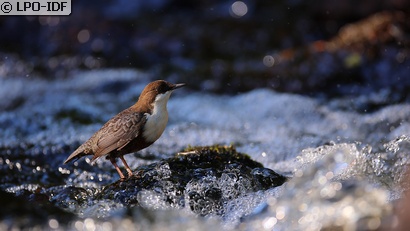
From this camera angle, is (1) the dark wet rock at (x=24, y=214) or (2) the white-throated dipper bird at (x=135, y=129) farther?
(2) the white-throated dipper bird at (x=135, y=129)

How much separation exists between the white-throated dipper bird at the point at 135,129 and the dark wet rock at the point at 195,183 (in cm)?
23

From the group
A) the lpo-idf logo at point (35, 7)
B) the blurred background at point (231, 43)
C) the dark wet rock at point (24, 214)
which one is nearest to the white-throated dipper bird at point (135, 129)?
the dark wet rock at point (24, 214)

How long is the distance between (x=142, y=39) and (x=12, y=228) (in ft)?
24.1

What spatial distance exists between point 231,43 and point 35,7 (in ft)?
11.5

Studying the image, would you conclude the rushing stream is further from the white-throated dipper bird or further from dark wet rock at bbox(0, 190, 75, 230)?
the white-throated dipper bird

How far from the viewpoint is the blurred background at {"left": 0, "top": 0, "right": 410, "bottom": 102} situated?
8.31 metres

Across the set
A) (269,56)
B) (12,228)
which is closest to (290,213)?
(12,228)

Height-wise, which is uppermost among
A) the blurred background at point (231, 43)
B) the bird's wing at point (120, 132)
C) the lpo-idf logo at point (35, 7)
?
the lpo-idf logo at point (35, 7)

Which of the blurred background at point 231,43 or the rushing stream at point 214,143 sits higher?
the blurred background at point 231,43

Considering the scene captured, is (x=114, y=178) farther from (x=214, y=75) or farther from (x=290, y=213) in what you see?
(x=214, y=75)

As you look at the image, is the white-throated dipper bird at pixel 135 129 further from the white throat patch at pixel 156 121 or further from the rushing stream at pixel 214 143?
the rushing stream at pixel 214 143

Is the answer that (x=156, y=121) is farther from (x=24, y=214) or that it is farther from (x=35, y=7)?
(x=35, y=7)

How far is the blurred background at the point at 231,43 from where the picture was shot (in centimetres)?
831

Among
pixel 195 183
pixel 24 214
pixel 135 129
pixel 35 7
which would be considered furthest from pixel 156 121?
pixel 35 7
